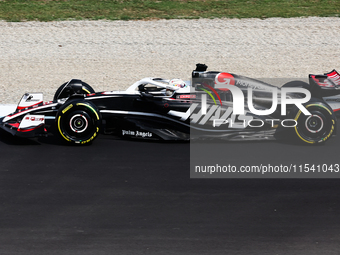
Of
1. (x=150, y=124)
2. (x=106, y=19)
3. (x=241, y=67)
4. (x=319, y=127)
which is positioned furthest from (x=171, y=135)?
(x=106, y=19)

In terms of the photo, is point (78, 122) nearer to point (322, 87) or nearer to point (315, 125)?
point (315, 125)

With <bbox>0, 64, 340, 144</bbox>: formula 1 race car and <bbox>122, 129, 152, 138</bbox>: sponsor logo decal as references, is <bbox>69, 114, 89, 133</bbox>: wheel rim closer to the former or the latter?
<bbox>0, 64, 340, 144</bbox>: formula 1 race car

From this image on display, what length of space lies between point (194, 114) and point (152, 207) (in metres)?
2.98

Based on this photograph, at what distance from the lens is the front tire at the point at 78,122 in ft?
27.1

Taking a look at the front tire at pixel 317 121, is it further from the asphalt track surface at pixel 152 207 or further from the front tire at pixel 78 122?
the front tire at pixel 78 122

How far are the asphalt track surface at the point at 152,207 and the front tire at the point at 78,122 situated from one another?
1.06 feet

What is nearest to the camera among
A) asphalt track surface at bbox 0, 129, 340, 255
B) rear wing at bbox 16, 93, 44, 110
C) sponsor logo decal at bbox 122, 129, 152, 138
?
asphalt track surface at bbox 0, 129, 340, 255

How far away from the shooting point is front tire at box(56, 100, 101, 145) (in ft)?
27.1

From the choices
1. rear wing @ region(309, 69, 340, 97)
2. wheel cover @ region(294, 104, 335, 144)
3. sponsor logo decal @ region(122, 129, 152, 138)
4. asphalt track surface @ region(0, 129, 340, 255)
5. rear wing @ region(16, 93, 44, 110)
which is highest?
rear wing @ region(309, 69, 340, 97)

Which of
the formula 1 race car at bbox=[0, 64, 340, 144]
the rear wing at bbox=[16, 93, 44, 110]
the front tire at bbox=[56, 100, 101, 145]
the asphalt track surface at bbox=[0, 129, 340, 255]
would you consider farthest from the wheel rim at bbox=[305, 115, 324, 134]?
the rear wing at bbox=[16, 93, 44, 110]

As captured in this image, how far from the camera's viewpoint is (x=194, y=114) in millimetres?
8508

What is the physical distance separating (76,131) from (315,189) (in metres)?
3.90

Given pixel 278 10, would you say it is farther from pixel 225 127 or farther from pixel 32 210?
pixel 32 210

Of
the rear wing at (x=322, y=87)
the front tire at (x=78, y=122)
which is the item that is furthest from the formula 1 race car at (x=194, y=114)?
the rear wing at (x=322, y=87)
